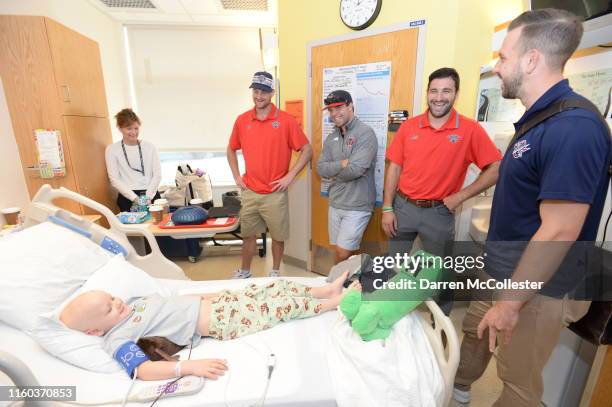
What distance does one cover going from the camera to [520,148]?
1048mm

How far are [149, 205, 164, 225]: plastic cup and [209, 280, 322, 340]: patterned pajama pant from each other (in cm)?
108

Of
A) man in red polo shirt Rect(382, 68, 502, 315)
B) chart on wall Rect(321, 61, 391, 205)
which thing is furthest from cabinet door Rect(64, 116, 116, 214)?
man in red polo shirt Rect(382, 68, 502, 315)

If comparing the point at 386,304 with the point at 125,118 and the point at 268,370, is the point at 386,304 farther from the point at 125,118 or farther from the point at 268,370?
the point at 125,118

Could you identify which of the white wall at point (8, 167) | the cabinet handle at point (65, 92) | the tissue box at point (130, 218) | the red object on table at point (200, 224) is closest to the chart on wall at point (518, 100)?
the red object on table at point (200, 224)

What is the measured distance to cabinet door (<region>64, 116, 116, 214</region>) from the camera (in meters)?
2.68

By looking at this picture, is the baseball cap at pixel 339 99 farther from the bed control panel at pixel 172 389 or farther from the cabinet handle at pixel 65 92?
the cabinet handle at pixel 65 92

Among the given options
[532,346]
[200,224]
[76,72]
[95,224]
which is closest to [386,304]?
[532,346]

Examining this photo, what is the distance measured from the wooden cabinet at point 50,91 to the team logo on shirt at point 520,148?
3200 millimetres

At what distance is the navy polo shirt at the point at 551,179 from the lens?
0.90 meters

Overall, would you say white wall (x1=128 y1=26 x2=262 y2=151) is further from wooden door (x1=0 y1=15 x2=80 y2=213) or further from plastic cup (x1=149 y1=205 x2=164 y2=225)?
plastic cup (x1=149 y1=205 x2=164 y2=225)

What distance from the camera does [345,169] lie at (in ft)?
7.18

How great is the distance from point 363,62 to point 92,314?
2.37 metres

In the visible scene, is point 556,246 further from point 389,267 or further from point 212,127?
point 212,127

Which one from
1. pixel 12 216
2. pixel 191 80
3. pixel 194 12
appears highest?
pixel 194 12
